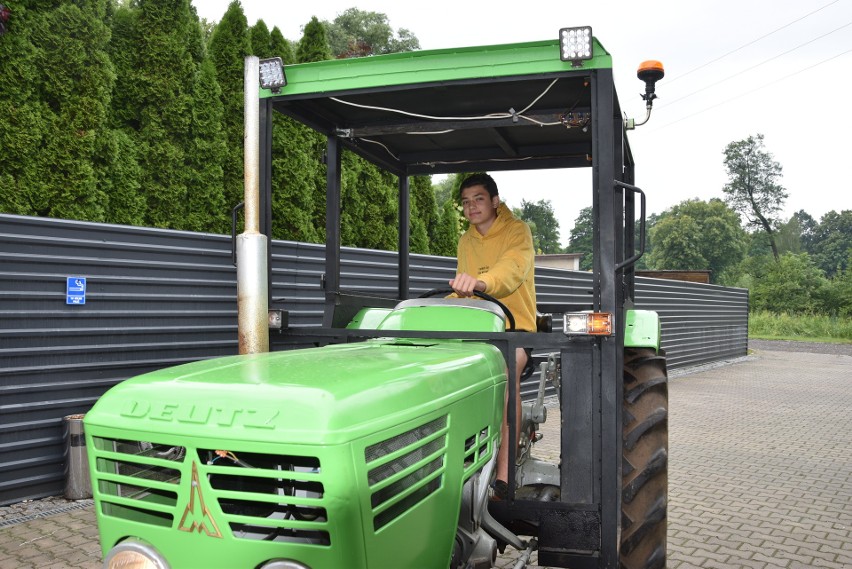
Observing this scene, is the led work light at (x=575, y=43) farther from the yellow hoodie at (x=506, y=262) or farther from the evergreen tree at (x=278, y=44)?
the evergreen tree at (x=278, y=44)

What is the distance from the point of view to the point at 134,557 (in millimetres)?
1858

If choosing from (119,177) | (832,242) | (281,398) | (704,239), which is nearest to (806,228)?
(832,242)

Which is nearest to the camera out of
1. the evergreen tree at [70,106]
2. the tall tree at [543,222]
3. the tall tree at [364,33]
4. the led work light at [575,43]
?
the led work light at [575,43]

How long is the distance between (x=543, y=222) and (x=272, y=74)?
65.7m

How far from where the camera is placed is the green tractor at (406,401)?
5.94 feet

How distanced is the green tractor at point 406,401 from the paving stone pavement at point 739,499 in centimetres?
129

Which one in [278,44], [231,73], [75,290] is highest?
[278,44]

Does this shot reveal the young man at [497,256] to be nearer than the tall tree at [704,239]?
Yes

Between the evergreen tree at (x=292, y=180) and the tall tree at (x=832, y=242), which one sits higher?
the tall tree at (x=832, y=242)

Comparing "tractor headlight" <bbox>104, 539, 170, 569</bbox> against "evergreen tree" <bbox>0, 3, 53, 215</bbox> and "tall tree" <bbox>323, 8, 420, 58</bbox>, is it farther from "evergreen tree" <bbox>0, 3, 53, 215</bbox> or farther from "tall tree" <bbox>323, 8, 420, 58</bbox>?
"tall tree" <bbox>323, 8, 420, 58</bbox>

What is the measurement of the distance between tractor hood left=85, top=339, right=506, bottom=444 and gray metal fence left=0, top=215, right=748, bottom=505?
2496 millimetres

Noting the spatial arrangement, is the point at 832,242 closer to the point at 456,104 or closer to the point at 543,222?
the point at 543,222

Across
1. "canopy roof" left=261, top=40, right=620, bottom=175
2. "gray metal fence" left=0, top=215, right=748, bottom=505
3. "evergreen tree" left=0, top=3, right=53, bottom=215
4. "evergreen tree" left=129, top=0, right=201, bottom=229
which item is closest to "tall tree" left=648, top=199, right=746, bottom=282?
"evergreen tree" left=129, top=0, right=201, bottom=229

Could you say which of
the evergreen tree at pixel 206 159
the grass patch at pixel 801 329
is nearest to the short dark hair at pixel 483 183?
the evergreen tree at pixel 206 159
